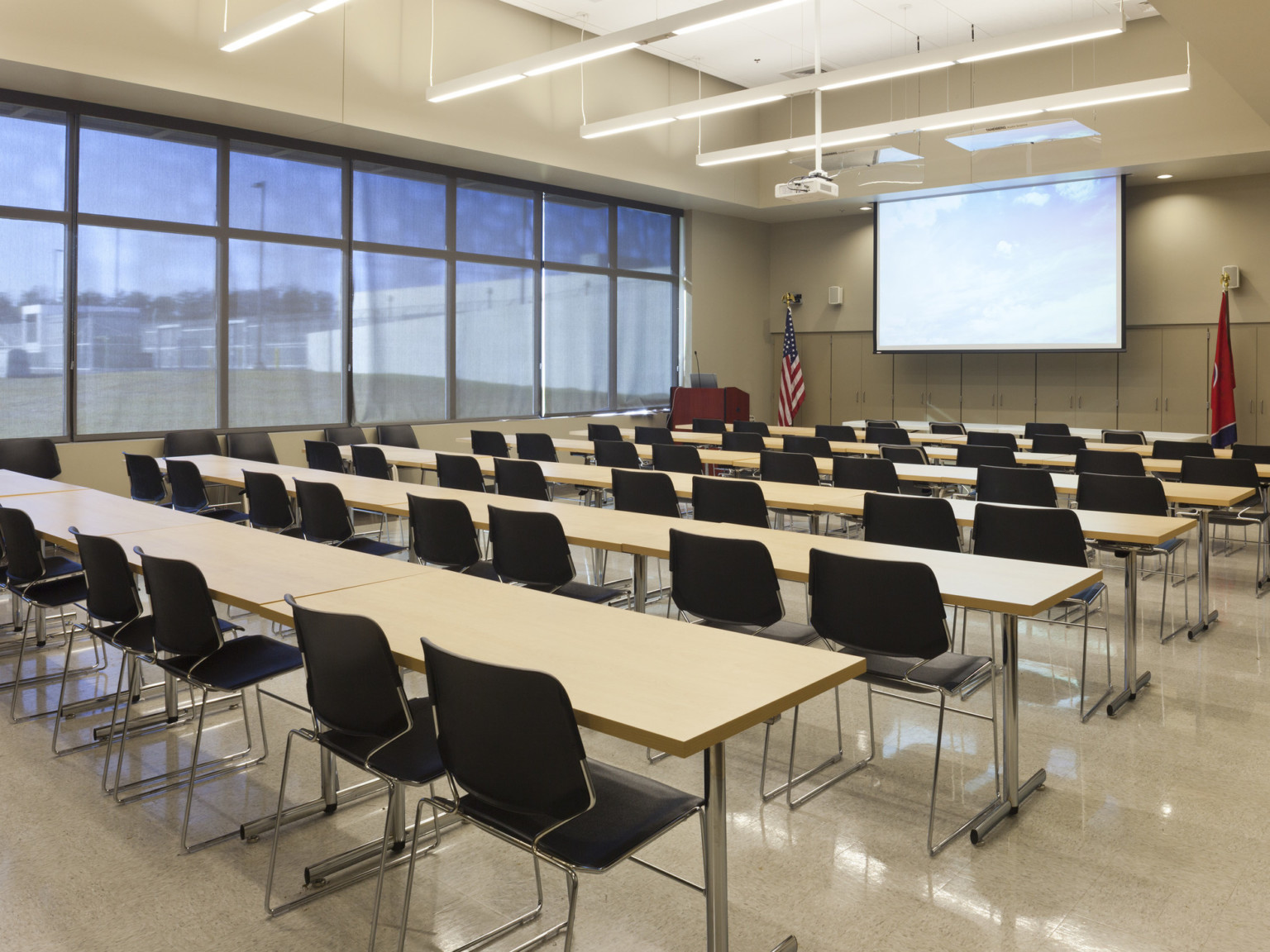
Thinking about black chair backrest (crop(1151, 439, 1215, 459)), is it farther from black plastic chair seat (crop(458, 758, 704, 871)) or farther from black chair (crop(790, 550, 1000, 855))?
black plastic chair seat (crop(458, 758, 704, 871))

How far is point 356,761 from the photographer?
2.34 meters

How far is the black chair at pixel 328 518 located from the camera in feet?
16.2

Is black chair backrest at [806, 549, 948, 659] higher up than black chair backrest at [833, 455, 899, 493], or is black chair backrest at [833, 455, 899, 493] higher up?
black chair backrest at [833, 455, 899, 493]

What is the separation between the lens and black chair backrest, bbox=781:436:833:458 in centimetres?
779

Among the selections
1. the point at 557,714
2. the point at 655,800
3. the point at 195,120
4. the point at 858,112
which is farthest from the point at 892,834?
the point at 858,112

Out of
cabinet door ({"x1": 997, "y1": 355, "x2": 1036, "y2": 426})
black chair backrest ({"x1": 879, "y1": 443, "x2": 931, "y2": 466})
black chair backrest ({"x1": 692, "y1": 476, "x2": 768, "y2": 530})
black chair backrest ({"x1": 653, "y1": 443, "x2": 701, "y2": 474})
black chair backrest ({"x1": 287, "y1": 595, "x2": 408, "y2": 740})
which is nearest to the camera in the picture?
black chair backrest ({"x1": 287, "y1": 595, "x2": 408, "y2": 740})

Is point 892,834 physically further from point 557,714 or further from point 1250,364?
point 1250,364

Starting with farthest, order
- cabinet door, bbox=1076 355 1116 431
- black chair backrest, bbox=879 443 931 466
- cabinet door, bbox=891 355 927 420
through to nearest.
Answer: cabinet door, bbox=891 355 927 420
cabinet door, bbox=1076 355 1116 431
black chair backrest, bbox=879 443 931 466

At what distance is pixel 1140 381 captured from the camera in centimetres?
1152

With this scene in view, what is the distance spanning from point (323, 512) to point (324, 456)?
2.44 m

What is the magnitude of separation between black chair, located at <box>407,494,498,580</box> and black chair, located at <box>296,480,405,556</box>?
1.50 feet

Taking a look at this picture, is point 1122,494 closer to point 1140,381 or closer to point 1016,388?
point 1140,381

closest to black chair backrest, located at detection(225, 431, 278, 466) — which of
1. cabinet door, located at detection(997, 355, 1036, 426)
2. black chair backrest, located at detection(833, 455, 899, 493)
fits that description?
black chair backrest, located at detection(833, 455, 899, 493)

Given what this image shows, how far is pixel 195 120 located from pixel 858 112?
27.2 ft
